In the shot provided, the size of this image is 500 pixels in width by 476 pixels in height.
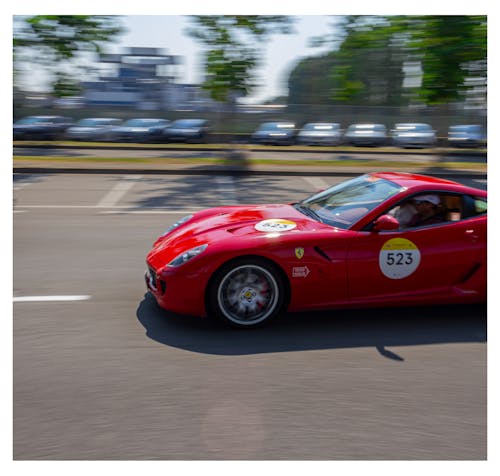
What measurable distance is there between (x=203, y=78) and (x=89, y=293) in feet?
50.5

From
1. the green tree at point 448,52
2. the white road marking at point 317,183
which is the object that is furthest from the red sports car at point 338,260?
the green tree at point 448,52

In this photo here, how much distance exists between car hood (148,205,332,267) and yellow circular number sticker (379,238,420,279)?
20.7 inches

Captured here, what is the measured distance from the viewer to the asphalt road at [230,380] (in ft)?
11.2

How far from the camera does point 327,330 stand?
5.14 meters

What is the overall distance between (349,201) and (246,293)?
4.67 feet

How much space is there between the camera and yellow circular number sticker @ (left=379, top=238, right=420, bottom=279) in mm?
5156

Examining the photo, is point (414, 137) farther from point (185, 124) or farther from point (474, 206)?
point (474, 206)

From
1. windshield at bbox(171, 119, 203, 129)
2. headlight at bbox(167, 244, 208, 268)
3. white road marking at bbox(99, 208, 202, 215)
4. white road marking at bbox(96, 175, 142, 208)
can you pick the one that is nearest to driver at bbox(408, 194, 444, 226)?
headlight at bbox(167, 244, 208, 268)

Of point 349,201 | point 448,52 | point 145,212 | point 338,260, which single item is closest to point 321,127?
point 448,52

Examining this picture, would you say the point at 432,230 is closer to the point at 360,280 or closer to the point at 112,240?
the point at 360,280

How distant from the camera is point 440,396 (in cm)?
404

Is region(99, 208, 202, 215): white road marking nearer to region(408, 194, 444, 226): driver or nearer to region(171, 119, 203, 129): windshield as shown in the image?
region(408, 194, 444, 226): driver

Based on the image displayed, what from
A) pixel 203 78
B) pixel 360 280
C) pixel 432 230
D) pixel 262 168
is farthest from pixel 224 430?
pixel 203 78

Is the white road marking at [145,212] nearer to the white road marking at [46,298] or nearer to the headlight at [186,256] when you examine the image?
the white road marking at [46,298]
